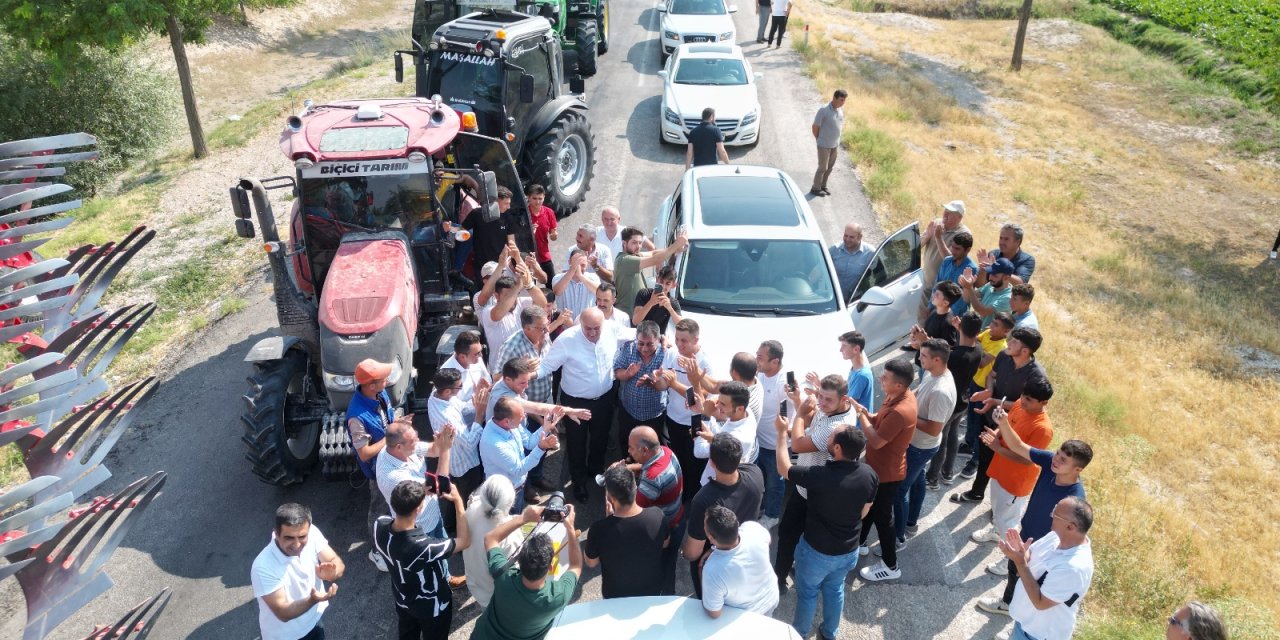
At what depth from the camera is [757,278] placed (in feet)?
23.8

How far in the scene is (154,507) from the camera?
6.43 meters

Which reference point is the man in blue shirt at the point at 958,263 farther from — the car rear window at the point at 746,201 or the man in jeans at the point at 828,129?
the man in jeans at the point at 828,129

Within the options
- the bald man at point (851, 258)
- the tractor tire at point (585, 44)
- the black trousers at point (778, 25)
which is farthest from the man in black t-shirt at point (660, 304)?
the black trousers at point (778, 25)

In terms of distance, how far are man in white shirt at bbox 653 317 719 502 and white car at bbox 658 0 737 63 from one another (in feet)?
42.7

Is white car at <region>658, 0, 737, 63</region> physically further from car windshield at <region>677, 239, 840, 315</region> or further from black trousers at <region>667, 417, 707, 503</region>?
black trousers at <region>667, 417, 707, 503</region>

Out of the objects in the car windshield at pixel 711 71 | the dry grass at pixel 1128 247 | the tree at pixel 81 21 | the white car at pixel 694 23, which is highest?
the tree at pixel 81 21

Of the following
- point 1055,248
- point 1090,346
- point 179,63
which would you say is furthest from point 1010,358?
point 179,63

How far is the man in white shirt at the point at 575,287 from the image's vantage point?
700 centimetres

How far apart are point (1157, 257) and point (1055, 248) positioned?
6.79ft

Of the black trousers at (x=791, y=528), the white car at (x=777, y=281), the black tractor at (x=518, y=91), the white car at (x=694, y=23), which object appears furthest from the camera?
the white car at (x=694, y=23)

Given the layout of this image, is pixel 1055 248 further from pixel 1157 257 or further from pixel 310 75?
pixel 310 75

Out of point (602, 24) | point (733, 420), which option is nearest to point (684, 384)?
point (733, 420)

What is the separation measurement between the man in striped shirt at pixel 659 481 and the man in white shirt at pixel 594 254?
2.79 m

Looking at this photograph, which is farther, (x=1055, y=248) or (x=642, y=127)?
(x=642, y=127)
